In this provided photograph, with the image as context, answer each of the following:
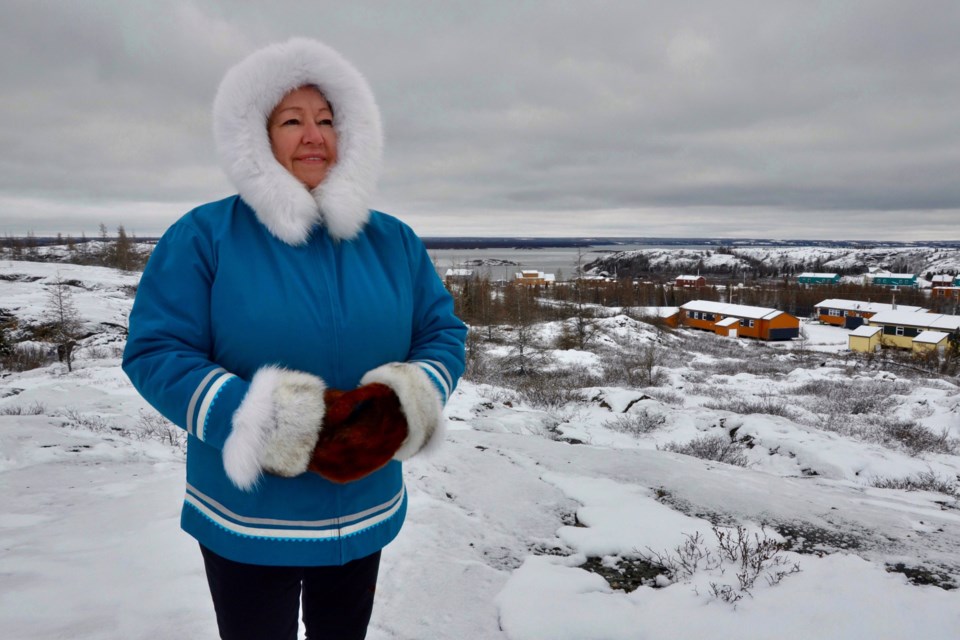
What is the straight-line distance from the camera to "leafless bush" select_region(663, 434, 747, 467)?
7.69 meters

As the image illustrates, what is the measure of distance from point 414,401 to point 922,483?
29.0ft

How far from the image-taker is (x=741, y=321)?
5153cm

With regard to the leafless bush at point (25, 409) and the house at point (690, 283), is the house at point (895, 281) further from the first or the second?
the leafless bush at point (25, 409)

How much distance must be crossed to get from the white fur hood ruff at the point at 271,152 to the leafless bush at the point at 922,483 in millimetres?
8122

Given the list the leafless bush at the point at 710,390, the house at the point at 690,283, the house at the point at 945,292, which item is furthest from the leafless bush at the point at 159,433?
the house at the point at 945,292

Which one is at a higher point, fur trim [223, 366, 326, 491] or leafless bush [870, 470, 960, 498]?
fur trim [223, 366, 326, 491]

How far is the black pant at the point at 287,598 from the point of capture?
1592mm

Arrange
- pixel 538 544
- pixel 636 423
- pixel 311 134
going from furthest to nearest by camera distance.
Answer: pixel 636 423, pixel 538 544, pixel 311 134

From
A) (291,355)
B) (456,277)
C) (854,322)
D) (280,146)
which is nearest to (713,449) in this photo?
(291,355)

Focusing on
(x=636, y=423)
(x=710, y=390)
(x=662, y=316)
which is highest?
(x=636, y=423)

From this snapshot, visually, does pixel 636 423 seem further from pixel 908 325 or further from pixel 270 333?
pixel 908 325

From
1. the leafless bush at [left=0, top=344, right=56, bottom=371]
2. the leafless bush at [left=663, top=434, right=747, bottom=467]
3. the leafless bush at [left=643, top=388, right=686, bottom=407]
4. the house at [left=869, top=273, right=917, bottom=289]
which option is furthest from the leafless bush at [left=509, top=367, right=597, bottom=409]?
the house at [left=869, top=273, right=917, bottom=289]

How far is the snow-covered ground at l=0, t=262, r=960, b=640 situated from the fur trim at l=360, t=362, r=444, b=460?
1.59m

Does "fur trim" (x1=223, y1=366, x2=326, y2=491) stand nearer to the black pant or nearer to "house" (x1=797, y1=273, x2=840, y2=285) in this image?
the black pant
